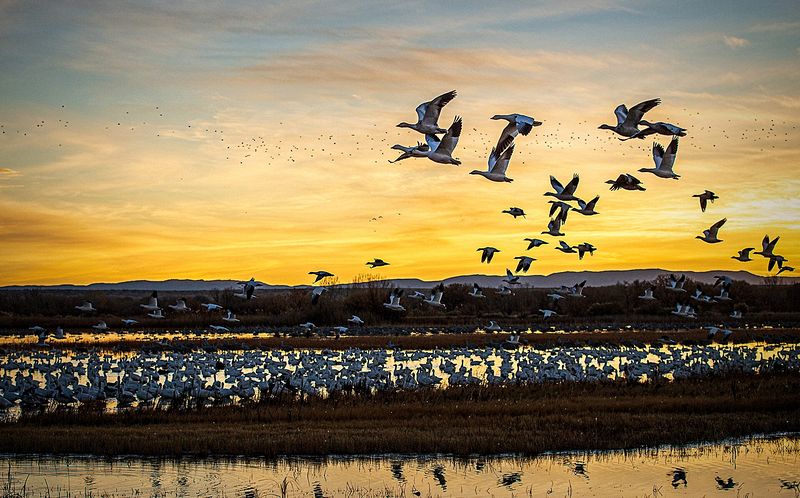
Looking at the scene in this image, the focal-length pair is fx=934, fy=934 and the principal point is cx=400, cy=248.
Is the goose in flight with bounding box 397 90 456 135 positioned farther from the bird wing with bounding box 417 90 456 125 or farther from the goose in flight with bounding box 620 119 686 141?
the goose in flight with bounding box 620 119 686 141

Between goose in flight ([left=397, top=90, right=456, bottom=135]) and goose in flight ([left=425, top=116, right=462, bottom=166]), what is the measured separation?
3.32ft

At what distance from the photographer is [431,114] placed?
17.2 metres

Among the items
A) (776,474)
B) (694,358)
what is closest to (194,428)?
(776,474)

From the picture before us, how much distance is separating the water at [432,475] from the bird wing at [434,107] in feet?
20.5

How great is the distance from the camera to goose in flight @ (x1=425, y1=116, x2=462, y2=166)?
1852 cm

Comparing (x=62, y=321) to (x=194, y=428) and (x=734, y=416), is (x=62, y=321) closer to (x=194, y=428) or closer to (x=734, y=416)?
(x=194, y=428)

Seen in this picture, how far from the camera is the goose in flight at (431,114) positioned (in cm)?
1709

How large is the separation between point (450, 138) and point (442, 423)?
→ 19.5 ft

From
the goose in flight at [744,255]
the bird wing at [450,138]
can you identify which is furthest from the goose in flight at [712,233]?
the bird wing at [450,138]

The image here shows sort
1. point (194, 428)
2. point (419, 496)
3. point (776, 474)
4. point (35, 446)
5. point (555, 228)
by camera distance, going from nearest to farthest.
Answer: point (419, 496) → point (776, 474) → point (35, 446) → point (194, 428) → point (555, 228)

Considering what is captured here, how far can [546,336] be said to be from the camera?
4394 cm

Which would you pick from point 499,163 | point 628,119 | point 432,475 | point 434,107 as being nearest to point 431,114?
point 434,107

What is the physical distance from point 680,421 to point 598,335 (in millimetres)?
24573

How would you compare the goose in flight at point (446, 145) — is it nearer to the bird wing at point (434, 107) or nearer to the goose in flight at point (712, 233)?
the bird wing at point (434, 107)
